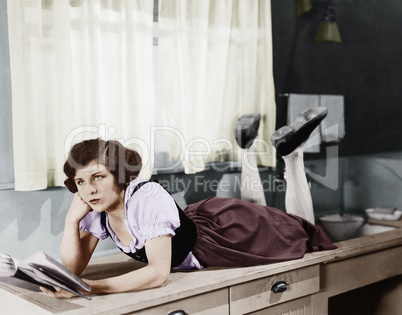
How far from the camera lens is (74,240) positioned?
1.80m

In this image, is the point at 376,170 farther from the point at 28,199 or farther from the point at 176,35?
the point at 28,199

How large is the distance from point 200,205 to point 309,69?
1.52 m

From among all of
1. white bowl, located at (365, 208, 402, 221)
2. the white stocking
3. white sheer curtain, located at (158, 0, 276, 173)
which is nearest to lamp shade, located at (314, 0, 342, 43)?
white sheer curtain, located at (158, 0, 276, 173)

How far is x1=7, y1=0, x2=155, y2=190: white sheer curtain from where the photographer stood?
2.03 meters

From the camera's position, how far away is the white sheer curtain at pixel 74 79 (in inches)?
79.8

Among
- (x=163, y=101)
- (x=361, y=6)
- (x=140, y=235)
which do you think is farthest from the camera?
(x=361, y=6)

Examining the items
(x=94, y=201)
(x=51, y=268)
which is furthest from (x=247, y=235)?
(x=51, y=268)

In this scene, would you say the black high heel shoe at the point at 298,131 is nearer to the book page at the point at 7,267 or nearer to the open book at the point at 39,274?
the open book at the point at 39,274

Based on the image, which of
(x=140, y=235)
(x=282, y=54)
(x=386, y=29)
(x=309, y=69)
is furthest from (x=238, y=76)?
(x=140, y=235)

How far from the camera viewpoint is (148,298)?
1.60 meters

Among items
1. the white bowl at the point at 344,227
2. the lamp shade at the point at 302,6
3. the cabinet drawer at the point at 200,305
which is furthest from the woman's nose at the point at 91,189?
the lamp shade at the point at 302,6

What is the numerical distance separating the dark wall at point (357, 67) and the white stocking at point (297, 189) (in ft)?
2.80

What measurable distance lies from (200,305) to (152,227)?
0.99 ft

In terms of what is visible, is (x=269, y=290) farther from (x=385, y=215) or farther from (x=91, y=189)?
(x=385, y=215)
